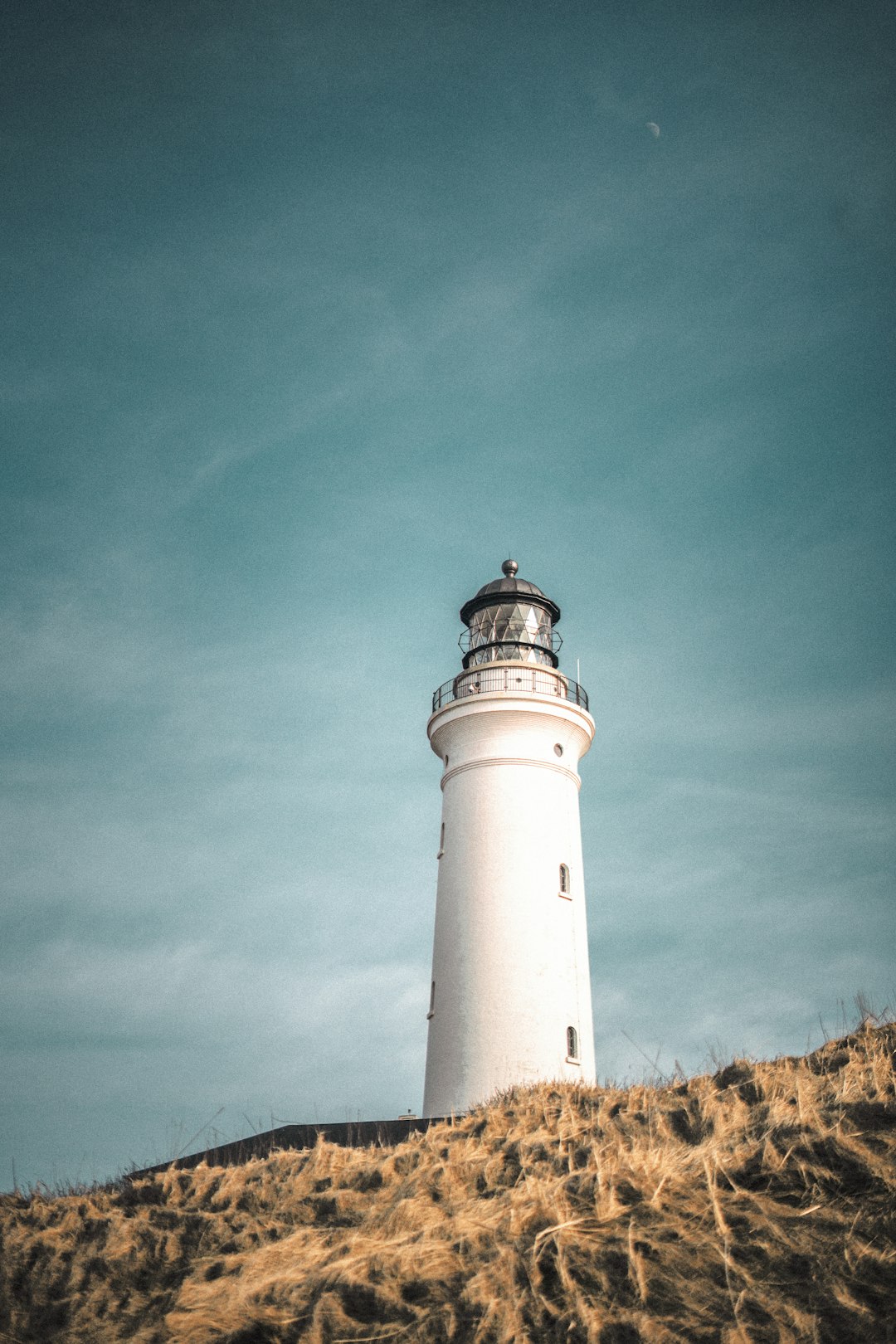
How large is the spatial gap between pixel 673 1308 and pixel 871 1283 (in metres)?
1.06

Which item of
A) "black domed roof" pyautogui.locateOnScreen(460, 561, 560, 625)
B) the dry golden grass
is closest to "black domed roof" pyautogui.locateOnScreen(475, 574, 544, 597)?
"black domed roof" pyautogui.locateOnScreen(460, 561, 560, 625)

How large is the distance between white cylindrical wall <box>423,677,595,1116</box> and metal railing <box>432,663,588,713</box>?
1.60 ft

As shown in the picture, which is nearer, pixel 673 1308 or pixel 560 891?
pixel 673 1308

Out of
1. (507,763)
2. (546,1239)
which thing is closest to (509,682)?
(507,763)

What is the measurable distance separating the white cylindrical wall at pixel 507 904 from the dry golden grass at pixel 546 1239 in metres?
10.2

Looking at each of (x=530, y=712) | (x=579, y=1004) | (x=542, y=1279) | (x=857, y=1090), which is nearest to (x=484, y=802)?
(x=530, y=712)

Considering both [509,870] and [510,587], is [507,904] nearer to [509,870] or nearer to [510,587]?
[509,870]

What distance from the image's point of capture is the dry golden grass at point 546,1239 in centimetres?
597

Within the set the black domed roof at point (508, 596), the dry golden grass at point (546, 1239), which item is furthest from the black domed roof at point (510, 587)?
the dry golden grass at point (546, 1239)

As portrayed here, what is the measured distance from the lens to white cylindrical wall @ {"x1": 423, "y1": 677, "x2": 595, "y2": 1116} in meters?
20.3

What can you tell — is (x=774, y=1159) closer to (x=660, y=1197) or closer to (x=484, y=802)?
(x=660, y=1197)

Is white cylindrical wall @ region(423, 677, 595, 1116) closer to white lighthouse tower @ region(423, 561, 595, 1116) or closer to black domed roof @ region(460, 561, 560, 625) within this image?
white lighthouse tower @ region(423, 561, 595, 1116)

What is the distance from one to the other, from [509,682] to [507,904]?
4867mm

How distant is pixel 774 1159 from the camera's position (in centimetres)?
724
